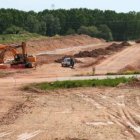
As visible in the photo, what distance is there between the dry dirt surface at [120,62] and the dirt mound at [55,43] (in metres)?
15.3

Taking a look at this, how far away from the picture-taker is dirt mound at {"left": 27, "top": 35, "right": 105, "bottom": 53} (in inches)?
3248

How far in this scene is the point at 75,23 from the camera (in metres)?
139

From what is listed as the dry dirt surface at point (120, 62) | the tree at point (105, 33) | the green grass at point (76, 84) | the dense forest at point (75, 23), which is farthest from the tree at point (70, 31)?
the green grass at point (76, 84)

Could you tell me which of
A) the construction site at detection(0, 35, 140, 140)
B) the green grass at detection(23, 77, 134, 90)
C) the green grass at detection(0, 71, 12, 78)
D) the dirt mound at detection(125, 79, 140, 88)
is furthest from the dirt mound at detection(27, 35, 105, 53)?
the dirt mound at detection(125, 79, 140, 88)

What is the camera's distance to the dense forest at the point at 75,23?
12432cm

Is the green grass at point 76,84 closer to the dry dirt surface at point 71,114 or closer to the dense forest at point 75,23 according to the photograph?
the dry dirt surface at point 71,114

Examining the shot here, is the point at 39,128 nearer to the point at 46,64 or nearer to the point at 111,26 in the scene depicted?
the point at 46,64

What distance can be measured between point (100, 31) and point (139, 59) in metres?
65.2

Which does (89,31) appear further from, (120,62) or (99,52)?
(120,62)

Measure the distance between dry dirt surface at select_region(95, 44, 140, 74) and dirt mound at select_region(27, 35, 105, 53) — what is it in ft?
50.2

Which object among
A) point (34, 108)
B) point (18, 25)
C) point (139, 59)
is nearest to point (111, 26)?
point (18, 25)

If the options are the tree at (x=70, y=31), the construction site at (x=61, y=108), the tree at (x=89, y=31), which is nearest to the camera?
the construction site at (x=61, y=108)

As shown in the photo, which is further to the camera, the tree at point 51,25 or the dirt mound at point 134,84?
the tree at point 51,25

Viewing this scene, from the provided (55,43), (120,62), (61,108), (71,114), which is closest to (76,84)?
(61,108)
